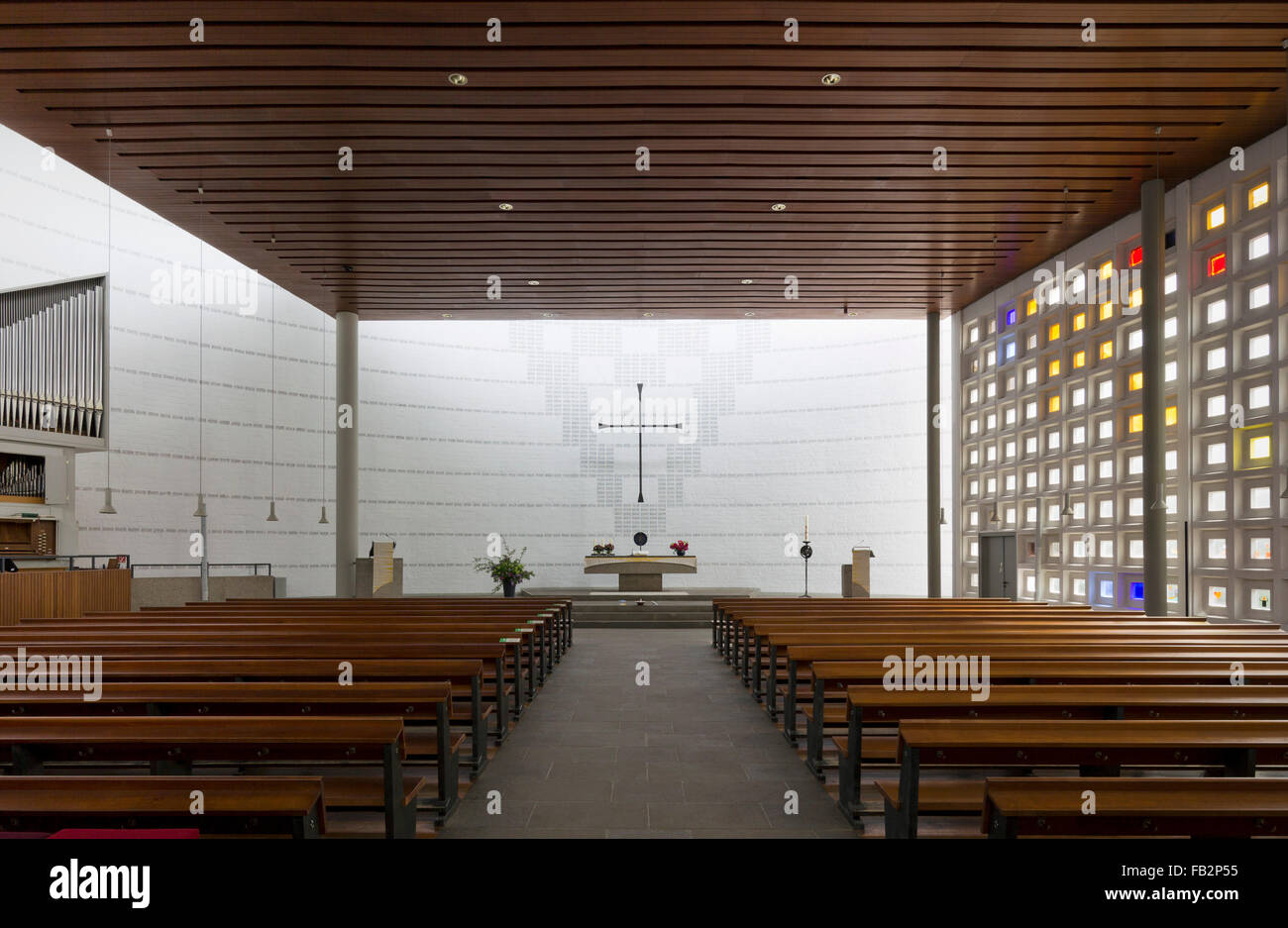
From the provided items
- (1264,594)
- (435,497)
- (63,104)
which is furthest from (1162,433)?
(435,497)

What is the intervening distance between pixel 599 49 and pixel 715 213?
11.4 ft

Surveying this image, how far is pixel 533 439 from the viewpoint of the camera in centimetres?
1772

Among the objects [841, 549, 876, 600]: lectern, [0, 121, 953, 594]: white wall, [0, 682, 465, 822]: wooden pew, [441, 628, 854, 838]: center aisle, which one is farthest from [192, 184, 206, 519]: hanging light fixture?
[0, 682, 465, 822]: wooden pew

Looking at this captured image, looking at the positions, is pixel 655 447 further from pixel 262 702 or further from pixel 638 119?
pixel 262 702

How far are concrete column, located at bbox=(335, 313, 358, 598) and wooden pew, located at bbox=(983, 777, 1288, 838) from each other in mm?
11973

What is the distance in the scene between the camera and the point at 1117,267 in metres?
10.2

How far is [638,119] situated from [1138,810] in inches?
258

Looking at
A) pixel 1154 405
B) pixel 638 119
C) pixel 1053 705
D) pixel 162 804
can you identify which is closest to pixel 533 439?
pixel 638 119

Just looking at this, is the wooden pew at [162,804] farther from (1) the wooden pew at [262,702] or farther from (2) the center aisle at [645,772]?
(2) the center aisle at [645,772]

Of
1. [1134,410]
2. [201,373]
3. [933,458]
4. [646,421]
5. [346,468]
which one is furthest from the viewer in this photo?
[646,421]

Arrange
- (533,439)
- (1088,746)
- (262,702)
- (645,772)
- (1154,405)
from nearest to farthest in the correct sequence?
1. (1088,746)
2. (262,702)
3. (645,772)
4. (1154,405)
5. (533,439)

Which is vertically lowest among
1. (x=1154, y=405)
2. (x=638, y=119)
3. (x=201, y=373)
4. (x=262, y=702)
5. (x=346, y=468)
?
(x=262, y=702)

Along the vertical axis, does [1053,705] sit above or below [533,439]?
below

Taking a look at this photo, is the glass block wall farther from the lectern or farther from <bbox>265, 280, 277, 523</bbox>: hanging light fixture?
<bbox>265, 280, 277, 523</bbox>: hanging light fixture
